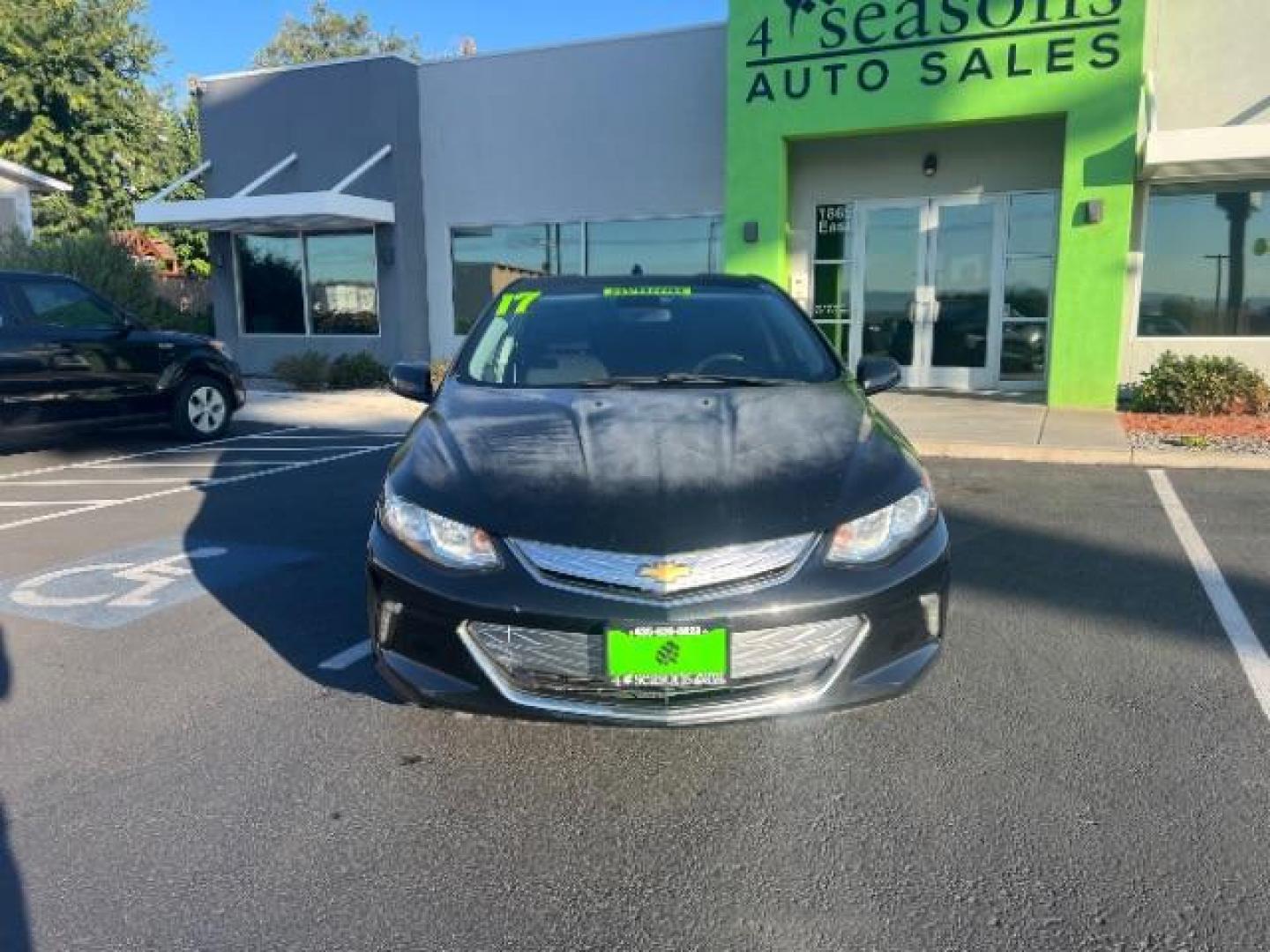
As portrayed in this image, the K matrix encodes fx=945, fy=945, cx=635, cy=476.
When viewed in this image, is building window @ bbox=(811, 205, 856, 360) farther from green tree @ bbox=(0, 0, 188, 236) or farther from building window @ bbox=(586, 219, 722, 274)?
green tree @ bbox=(0, 0, 188, 236)

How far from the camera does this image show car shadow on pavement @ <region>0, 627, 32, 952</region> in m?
2.26

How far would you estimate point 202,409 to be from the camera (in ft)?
32.1

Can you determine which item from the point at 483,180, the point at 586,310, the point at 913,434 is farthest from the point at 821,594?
the point at 483,180

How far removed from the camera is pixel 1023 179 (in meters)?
12.0

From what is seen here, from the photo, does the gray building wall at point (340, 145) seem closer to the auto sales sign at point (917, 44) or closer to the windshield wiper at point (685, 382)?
the auto sales sign at point (917, 44)

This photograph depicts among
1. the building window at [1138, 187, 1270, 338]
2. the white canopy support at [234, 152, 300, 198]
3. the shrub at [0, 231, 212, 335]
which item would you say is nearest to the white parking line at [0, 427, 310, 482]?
the shrub at [0, 231, 212, 335]

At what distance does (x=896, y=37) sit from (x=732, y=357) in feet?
27.7

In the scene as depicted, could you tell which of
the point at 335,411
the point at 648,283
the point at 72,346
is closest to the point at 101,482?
the point at 72,346

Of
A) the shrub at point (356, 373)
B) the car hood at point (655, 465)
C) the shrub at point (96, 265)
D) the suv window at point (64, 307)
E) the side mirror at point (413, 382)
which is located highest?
the shrub at point (96, 265)

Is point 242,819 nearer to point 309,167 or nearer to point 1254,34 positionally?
point 1254,34

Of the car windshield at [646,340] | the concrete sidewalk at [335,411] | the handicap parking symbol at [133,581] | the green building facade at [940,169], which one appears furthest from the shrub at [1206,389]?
the handicap parking symbol at [133,581]

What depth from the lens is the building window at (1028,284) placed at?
12062 millimetres

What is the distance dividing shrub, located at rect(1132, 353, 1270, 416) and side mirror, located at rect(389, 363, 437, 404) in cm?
899

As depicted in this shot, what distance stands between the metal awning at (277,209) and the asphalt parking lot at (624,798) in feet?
33.8
